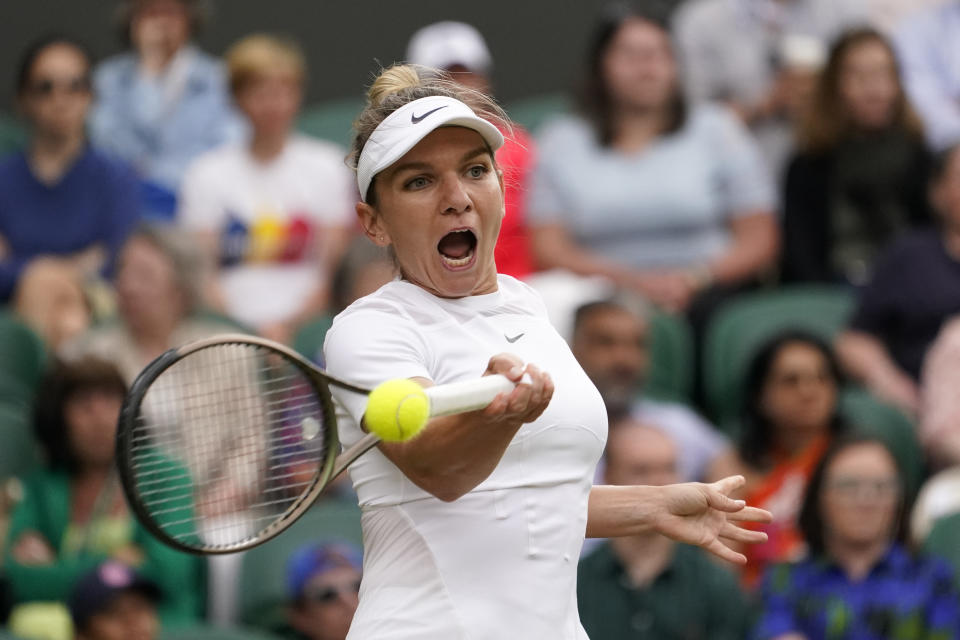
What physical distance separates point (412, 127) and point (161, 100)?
4.26 m

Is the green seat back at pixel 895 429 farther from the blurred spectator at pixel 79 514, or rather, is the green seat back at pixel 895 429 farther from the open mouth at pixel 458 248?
the open mouth at pixel 458 248

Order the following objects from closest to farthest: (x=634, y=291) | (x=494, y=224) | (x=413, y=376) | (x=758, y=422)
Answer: (x=413, y=376) < (x=494, y=224) < (x=758, y=422) < (x=634, y=291)

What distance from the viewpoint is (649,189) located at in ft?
18.6

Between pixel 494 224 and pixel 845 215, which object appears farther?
pixel 845 215

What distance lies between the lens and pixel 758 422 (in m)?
4.96

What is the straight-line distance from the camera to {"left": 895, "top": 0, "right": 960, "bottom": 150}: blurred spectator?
20.4ft

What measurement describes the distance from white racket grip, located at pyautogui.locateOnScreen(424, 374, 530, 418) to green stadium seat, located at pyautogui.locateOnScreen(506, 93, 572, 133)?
4.73 m

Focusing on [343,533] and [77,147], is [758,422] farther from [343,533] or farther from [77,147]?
[77,147]

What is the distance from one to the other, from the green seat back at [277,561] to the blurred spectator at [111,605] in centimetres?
37

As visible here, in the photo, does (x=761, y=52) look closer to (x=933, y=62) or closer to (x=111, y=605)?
(x=933, y=62)

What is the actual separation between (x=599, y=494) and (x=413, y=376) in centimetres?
43

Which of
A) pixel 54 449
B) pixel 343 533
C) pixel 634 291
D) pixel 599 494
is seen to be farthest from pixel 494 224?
pixel 634 291

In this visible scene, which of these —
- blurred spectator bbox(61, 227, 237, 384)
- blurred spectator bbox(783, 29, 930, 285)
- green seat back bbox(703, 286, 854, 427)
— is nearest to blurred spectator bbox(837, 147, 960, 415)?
green seat back bbox(703, 286, 854, 427)

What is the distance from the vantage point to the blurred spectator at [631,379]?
15.9 feet
